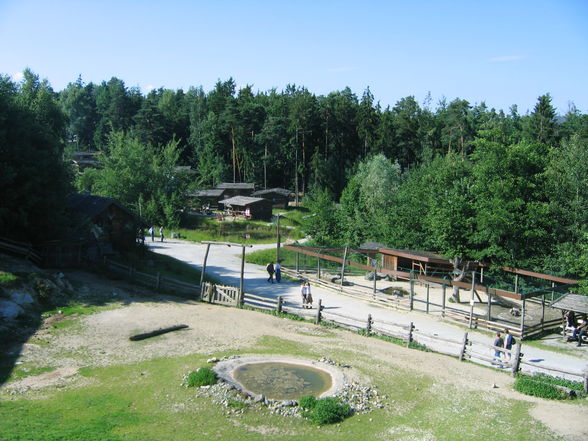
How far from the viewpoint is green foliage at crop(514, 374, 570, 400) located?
1708cm

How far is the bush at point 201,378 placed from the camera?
635 inches

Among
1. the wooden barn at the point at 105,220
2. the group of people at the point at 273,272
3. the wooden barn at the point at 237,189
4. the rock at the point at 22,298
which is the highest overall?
the wooden barn at the point at 237,189

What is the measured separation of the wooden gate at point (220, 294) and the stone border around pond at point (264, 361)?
8.76 metres

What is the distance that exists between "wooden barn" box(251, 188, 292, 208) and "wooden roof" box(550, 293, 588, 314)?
179ft

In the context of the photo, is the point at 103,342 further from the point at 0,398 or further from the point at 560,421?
the point at 560,421

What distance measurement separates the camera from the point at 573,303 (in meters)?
24.4

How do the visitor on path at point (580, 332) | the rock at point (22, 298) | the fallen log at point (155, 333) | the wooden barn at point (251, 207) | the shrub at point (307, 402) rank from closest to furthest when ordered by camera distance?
1. the shrub at point (307, 402)
2. the fallen log at point (155, 333)
3. the rock at point (22, 298)
4. the visitor on path at point (580, 332)
5. the wooden barn at point (251, 207)

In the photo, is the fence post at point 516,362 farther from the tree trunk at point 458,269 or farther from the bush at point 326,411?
the tree trunk at point 458,269

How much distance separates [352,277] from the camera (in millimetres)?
39500

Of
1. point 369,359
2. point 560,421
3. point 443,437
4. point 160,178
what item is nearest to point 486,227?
point 369,359

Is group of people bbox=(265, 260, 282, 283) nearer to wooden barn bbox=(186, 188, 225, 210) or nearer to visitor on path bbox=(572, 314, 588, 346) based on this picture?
visitor on path bbox=(572, 314, 588, 346)

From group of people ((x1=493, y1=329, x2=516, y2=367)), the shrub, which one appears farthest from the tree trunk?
the shrub

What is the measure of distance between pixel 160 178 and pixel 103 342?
39.9 m

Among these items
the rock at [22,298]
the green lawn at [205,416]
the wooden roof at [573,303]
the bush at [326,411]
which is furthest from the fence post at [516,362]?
the rock at [22,298]
